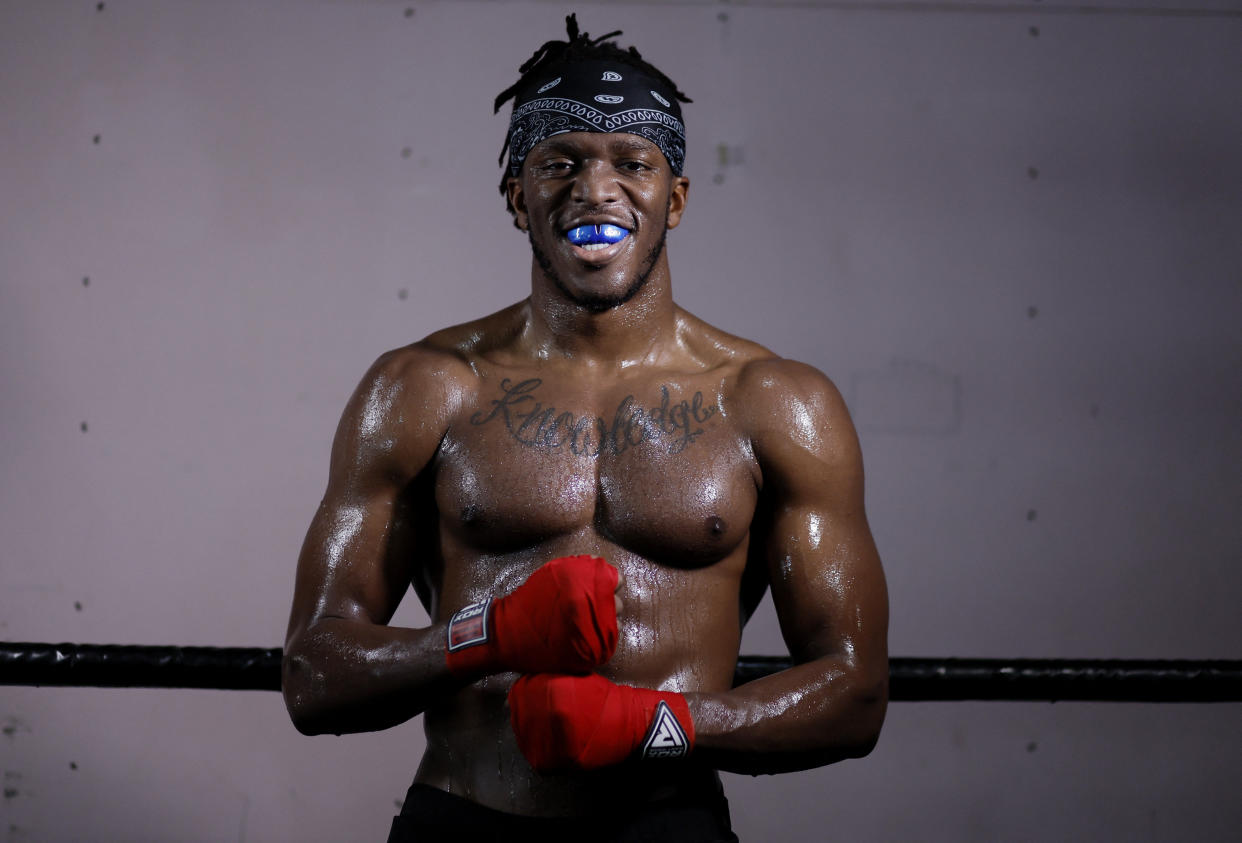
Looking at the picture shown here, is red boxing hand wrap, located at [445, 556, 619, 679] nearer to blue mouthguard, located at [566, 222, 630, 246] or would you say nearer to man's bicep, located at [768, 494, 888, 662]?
man's bicep, located at [768, 494, 888, 662]

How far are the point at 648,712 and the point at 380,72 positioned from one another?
1.87 metres

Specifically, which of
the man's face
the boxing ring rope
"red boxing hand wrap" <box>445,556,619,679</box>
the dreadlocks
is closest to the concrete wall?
the boxing ring rope

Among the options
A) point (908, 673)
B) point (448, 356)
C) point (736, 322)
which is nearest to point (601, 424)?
point (448, 356)

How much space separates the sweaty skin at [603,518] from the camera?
130cm

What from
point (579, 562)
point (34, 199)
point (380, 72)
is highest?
point (380, 72)

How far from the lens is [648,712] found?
3.92 ft

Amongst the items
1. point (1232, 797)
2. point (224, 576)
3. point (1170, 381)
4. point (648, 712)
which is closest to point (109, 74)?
point (224, 576)

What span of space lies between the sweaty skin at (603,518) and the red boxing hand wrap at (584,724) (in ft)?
0.23

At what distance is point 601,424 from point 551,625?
13.7 inches

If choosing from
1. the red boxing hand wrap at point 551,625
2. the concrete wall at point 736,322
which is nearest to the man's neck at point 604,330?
the red boxing hand wrap at point 551,625

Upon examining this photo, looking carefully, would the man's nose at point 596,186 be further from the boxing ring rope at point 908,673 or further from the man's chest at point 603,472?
the boxing ring rope at point 908,673

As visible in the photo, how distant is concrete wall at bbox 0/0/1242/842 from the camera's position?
2.56m

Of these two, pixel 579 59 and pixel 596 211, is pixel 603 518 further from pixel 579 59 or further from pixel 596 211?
pixel 579 59

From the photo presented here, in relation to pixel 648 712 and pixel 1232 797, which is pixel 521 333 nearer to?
pixel 648 712
